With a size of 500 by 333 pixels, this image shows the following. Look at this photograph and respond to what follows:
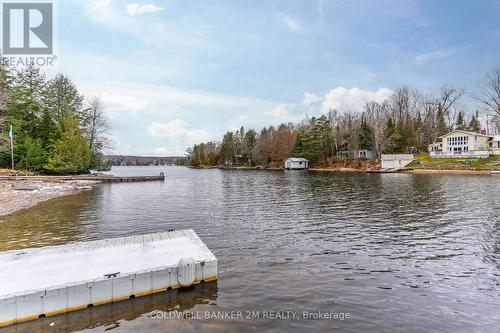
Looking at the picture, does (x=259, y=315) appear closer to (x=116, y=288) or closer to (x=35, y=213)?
(x=116, y=288)

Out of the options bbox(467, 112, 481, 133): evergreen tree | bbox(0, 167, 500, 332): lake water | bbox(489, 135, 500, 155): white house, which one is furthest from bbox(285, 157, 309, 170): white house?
bbox(0, 167, 500, 332): lake water

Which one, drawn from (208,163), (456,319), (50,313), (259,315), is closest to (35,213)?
(50,313)

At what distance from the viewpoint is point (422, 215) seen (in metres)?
19.6

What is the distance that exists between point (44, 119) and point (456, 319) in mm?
68992

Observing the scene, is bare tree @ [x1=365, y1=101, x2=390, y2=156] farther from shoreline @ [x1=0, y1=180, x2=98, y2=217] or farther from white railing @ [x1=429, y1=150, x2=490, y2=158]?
shoreline @ [x1=0, y1=180, x2=98, y2=217]

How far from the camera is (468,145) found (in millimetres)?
76250

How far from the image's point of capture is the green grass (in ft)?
216

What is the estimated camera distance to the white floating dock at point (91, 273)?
6773mm

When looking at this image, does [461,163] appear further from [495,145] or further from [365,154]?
[365,154]

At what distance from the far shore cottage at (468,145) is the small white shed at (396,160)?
7.05 metres

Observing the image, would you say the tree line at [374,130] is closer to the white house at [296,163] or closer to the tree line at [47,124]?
the white house at [296,163]

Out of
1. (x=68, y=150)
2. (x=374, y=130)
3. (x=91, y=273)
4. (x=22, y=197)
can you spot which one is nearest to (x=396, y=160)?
(x=374, y=130)

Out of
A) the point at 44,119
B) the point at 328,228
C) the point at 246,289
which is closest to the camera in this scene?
the point at 246,289

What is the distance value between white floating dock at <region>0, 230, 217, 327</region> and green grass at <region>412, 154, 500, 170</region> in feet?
255
